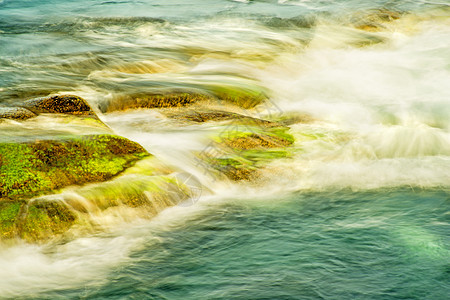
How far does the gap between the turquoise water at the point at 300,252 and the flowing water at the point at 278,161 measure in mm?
22

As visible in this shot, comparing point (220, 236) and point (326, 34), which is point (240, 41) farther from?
point (220, 236)

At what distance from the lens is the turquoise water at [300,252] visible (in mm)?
5828

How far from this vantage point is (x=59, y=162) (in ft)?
24.8

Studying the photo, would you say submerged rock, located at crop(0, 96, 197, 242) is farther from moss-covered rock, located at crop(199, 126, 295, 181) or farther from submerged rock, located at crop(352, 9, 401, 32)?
submerged rock, located at crop(352, 9, 401, 32)

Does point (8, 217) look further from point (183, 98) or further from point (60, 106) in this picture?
point (183, 98)

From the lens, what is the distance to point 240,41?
1758 centimetres

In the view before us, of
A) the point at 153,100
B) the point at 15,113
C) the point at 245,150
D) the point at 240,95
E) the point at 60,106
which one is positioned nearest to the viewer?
the point at 15,113

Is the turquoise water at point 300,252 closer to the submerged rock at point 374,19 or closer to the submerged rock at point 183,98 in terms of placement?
the submerged rock at point 183,98

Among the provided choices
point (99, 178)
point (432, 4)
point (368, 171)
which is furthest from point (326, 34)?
point (99, 178)

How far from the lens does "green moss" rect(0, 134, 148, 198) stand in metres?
7.11

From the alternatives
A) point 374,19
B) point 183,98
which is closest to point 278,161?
point 183,98

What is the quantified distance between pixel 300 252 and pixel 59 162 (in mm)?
3426

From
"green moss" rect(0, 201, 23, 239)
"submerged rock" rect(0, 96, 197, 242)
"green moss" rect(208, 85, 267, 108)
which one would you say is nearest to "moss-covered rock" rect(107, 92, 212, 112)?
"green moss" rect(208, 85, 267, 108)

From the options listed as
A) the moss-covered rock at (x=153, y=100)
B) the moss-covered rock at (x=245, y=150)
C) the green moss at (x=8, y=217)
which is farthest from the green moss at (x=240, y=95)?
the green moss at (x=8, y=217)
